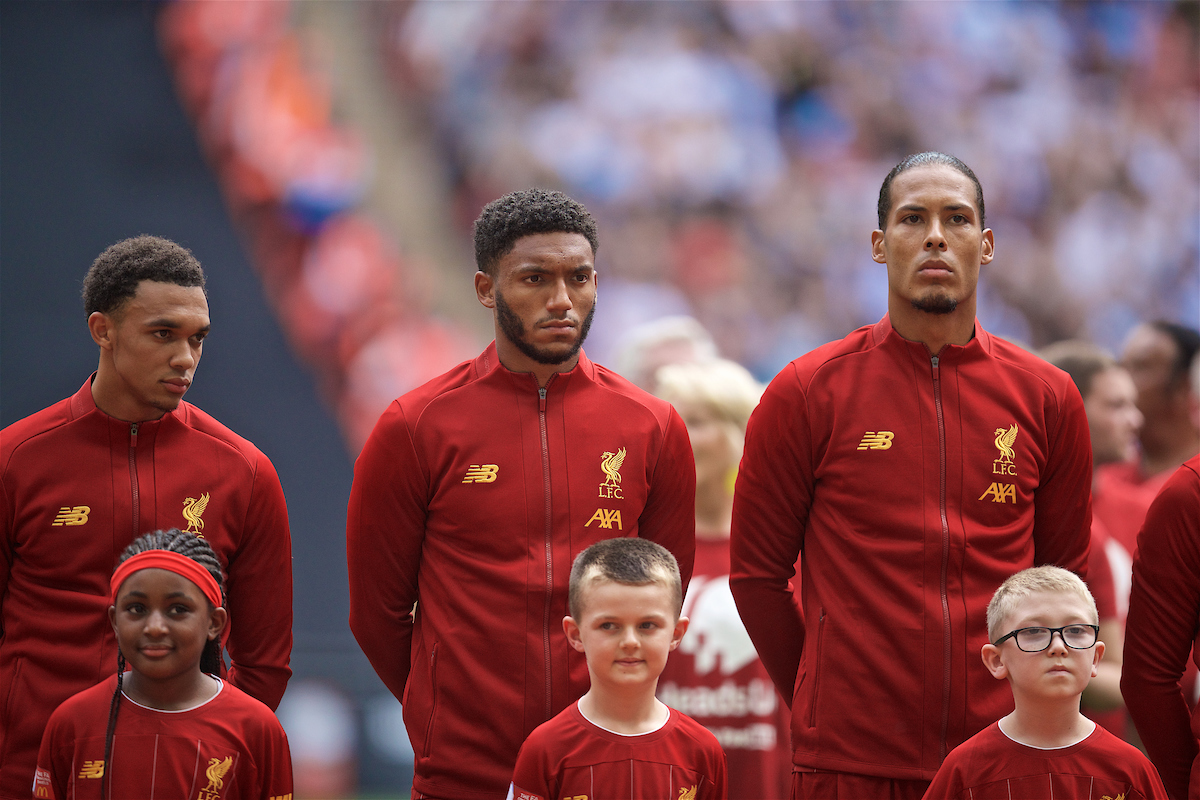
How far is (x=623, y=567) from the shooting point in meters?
2.69

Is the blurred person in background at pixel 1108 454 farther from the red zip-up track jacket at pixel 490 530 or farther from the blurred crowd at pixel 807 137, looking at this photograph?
the blurred crowd at pixel 807 137

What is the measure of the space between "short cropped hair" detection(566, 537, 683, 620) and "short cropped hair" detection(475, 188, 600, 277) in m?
0.70

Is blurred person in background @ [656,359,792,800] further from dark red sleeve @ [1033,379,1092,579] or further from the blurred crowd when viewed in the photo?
the blurred crowd

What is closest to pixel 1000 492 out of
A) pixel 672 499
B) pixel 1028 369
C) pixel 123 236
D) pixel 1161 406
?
pixel 1028 369

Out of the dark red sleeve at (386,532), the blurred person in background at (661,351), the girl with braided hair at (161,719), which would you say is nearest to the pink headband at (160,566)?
the girl with braided hair at (161,719)

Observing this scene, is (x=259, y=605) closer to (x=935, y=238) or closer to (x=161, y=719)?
(x=161, y=719)

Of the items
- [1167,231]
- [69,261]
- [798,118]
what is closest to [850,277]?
[798,118]

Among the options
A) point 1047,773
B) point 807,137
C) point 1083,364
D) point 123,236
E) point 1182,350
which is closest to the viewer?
point 1047,773

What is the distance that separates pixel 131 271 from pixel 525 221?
0.92 m

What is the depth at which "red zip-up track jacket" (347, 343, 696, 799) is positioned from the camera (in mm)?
2770

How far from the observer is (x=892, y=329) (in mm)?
2938

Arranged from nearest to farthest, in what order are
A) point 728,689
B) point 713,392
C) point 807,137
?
point 728,689, point 713,392, point 807,137

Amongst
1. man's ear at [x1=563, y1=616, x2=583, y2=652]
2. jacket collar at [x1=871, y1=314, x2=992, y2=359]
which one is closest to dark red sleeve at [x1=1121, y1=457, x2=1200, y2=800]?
Result: jacket collar at [x1=871, y1=314, x2=992, y2=359]

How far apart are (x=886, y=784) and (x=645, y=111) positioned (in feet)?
20.0
